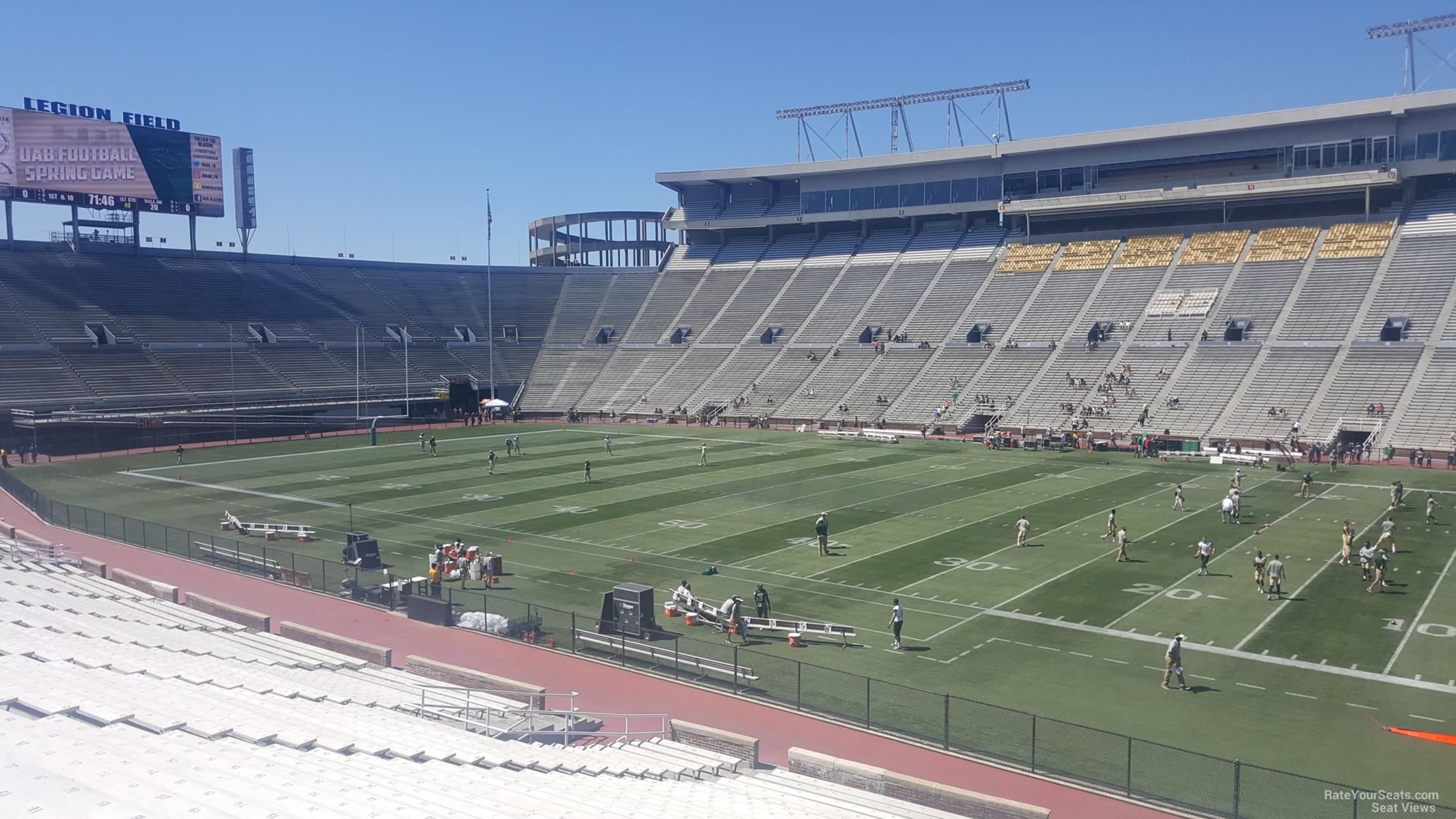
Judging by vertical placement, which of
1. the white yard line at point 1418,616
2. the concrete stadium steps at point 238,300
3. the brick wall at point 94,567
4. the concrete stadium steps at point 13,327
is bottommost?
the white yard line at point 1418,616

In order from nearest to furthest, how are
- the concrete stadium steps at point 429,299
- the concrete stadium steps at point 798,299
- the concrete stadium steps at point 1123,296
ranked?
the concrete stadium steps at point 1123,296
the concrete stadium steps at point 798,299
the concrete stadium steps at point 429,299

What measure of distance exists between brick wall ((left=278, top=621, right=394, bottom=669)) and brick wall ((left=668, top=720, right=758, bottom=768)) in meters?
7.55

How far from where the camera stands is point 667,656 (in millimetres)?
22141

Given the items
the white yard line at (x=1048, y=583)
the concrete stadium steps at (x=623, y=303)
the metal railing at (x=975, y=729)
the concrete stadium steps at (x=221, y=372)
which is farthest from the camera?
the concrete stadium steps at (x=623, y=303)

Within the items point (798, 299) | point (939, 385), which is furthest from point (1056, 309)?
point (798, 299)

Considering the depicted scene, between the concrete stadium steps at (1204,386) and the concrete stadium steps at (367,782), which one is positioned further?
the concrete stadium steps at (1204,386)

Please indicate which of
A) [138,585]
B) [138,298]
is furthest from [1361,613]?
[138,298]

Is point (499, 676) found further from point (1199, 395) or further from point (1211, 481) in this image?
point (1199, 395)

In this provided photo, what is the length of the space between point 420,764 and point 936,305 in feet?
238

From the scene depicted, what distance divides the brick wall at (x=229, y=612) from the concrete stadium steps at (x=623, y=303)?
224ft

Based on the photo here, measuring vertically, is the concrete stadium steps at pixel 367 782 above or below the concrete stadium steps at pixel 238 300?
below

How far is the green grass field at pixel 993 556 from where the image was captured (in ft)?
63.2

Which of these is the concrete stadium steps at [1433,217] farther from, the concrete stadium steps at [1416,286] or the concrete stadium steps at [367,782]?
the concrete stadium steps at [367,782]

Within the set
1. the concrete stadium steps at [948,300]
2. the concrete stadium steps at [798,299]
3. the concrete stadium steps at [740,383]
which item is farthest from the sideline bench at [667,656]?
the concrete stadium steps at [798,299]
